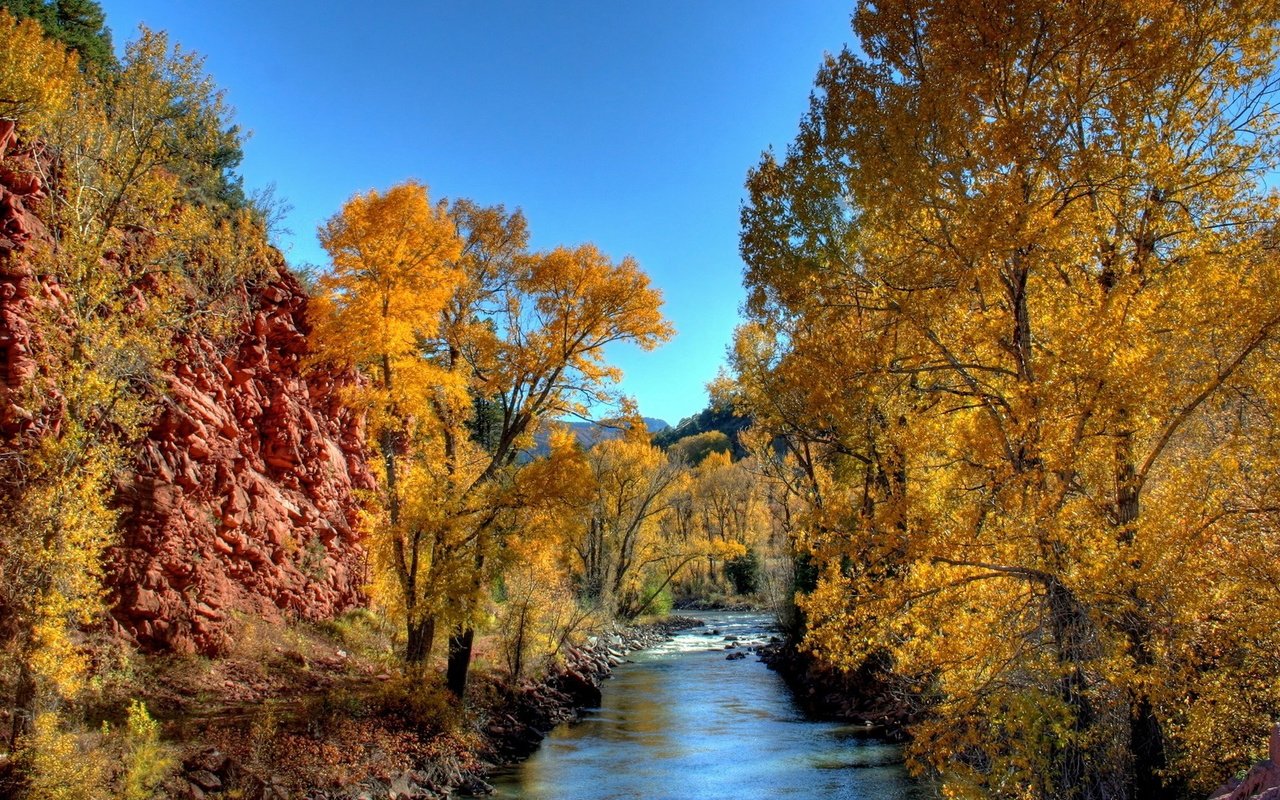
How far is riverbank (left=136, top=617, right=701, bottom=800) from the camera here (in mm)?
9721

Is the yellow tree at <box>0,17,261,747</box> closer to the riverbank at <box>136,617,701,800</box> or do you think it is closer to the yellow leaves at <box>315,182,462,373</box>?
the riverbank at <box>136,617,701,800</box>

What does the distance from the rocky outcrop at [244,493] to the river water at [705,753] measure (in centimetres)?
660

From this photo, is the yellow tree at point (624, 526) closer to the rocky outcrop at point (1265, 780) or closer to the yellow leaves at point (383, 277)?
the yellow leaves at point (383, 277)

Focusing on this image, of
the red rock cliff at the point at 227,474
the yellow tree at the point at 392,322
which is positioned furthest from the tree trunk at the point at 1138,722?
the red rock cliff at the point at 227,474

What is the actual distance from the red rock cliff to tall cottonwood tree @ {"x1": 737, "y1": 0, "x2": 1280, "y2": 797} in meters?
11.5

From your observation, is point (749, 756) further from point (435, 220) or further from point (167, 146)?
point (167, 146)

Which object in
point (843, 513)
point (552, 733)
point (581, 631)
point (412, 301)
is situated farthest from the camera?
point (581, 631)

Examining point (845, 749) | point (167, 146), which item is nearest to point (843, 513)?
point (845, 749)

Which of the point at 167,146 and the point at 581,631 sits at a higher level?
the point at 167,146

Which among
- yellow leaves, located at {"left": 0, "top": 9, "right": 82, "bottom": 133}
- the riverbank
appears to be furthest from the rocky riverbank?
yellow leaves, located at {"left": 0, "top": 9, "right": 82, "bottom": 133}

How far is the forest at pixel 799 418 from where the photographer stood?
636 centimetres

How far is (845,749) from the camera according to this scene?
15016 millimetres

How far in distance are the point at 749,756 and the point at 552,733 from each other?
504cm

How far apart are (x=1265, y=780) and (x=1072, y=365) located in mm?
3291
